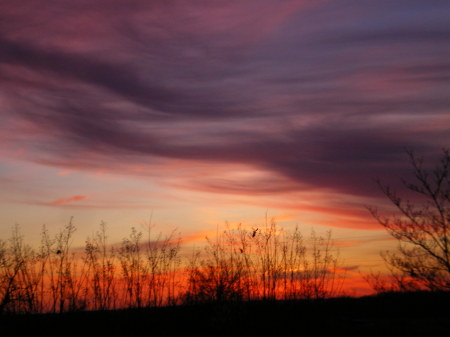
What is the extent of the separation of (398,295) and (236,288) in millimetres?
4234

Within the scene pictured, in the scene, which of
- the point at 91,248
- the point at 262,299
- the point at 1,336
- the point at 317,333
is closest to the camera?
the point at 317,333

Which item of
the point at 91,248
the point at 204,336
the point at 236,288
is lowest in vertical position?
the point at 204,336

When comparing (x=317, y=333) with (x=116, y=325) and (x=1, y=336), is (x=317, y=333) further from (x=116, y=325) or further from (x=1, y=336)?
(x=1, y=336)

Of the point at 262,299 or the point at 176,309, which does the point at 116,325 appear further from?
the point at 262,299

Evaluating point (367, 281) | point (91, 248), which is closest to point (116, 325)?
point (91, 248)

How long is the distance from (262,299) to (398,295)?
3516 millimetres

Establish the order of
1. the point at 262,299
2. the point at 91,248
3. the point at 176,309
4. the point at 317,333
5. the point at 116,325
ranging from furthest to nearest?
the point at 91,248
the point at 262,299
the point at 176,309
the point at 116,325
the point at 317,333

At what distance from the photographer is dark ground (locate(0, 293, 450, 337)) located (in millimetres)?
9906

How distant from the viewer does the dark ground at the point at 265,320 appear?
32.5 feet

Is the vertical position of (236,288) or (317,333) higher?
(236,288)

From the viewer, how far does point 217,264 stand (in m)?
14.2

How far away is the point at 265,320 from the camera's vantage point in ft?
35.6

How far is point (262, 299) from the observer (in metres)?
13.4

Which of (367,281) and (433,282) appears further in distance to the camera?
(367,281)
